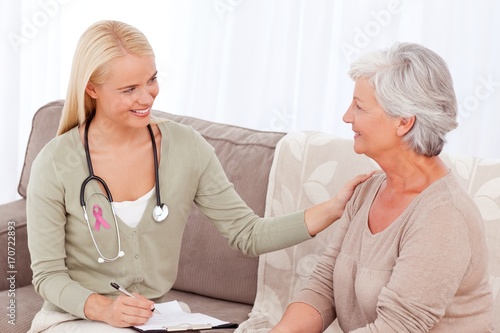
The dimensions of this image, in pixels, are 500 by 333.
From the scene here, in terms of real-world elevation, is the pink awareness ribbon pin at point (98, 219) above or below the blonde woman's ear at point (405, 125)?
below

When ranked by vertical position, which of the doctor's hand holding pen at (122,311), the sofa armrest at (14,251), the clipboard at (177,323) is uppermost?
the doctor's hand holding pen at (122,311)

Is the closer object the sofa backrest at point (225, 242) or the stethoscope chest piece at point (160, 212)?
the stethoscope chest piece at point (160, 212)

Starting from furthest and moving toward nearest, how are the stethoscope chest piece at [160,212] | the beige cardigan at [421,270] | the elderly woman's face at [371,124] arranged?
the stethoscope chest piece at [160,212] → the elderly woman's face at [371,124] → the beige cardigan at [421,270]

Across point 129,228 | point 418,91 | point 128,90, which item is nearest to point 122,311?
point 129,228

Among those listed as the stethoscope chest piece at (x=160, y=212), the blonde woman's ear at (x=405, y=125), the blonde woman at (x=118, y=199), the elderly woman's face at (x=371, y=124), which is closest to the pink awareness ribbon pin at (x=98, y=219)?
the blonde woman at (x=118, y=199)

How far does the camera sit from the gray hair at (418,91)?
1.83 metres

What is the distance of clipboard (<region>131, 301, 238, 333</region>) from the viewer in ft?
6.35

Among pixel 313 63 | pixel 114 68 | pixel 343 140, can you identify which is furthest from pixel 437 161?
pixel 313 63

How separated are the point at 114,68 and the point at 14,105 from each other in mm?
1917

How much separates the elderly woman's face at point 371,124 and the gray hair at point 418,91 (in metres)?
0.02

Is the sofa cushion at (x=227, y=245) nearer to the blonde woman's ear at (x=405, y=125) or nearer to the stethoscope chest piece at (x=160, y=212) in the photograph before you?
the stethoscope chest piece at (x=160, y=212)

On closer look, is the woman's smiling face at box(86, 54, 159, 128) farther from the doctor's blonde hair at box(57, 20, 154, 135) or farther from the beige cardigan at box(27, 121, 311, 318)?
the beige cardigan at box(27, 121, 311, 318)

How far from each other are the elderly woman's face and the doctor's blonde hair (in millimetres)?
A: 524

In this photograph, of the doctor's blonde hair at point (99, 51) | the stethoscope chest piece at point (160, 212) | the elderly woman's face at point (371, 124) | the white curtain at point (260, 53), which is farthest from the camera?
the white curtain at point (260, 53)
